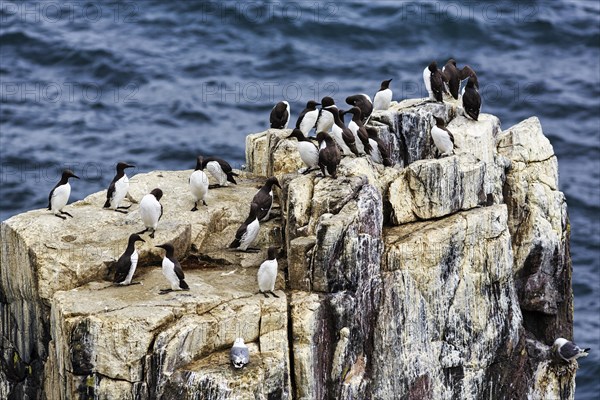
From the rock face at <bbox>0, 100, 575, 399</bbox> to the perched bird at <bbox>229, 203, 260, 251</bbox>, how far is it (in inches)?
10.1

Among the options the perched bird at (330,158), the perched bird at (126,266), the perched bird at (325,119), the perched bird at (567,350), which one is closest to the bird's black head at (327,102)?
the perched bird at (325,119)

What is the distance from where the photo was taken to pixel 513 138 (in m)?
21.7

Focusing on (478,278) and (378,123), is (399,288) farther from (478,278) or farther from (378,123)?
(378,123)

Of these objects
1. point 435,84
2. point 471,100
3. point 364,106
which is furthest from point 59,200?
point 471,100

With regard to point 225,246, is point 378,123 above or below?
above

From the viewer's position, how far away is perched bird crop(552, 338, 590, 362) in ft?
67.7

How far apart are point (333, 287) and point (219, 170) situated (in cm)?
Answer: 425

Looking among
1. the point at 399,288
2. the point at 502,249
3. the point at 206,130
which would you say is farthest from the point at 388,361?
the point at 206,130

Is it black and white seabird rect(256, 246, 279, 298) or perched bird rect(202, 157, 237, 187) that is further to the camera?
perched bird rect(202, 157, 237, 187)

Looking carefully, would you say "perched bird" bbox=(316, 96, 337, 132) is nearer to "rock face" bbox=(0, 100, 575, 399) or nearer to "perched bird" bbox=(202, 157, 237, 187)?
"rock face" bbox=(0, 100, 575, 399)

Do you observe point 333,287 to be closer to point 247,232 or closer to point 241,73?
point 247,232

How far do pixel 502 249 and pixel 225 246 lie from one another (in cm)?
432

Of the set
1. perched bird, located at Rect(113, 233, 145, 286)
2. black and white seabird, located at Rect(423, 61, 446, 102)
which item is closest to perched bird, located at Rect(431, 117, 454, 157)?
black and white seabird, located at Rect(423, 61, 446, 102)

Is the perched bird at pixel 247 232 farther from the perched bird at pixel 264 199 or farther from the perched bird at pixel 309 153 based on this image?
the perched bird at pixel 309 153
